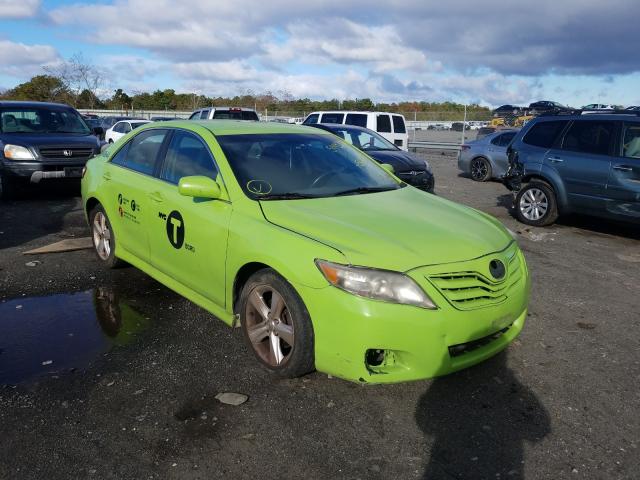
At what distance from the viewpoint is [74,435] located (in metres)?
2.86

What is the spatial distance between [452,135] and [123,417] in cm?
2981

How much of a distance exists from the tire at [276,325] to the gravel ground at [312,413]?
162mm

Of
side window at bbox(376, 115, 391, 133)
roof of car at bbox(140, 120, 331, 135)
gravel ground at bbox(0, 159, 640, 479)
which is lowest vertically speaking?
gravel ground at bbox(0, 159, 640, 479)

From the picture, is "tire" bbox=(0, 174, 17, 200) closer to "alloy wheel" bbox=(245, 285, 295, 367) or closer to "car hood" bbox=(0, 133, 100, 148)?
"car hood" bbox=(0, 133, 100, 148)

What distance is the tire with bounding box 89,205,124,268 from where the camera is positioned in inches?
211

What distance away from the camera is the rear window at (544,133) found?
856 centimetres

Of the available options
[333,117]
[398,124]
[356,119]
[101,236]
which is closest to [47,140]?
[101,236]

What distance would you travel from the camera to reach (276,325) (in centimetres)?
336

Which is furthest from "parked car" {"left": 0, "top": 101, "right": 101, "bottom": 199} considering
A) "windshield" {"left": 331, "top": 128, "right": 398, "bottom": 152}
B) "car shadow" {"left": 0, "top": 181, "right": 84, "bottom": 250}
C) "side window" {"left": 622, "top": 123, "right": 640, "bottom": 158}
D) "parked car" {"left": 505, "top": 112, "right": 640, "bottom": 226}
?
"side window" {"left": 622, "top": 123, "right": 640, "bottom": 158}

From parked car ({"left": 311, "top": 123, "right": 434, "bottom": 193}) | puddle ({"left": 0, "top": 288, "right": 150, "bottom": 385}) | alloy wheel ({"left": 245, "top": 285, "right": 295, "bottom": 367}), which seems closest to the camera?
alloy wheel ({"left": 245, "top": 285, "right": 295, "bottom": 367})

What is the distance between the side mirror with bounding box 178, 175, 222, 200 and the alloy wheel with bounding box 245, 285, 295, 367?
2.53ft

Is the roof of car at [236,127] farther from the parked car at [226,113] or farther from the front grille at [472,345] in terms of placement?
the parked car at [226,113]

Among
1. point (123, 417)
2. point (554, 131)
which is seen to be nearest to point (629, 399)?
point (123, 417)

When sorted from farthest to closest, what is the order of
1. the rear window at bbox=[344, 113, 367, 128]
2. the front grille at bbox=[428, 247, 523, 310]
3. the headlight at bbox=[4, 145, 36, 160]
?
the rear window at bbox=[344, 113, 367, 128]
the headlight at bbox=[4, 145, 36, 160]
the front grille at bbox=[428, 247, 523, 310]
